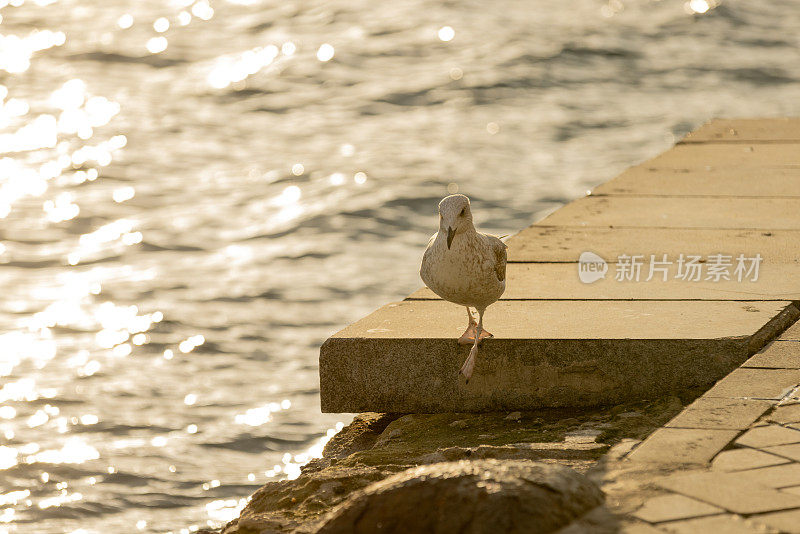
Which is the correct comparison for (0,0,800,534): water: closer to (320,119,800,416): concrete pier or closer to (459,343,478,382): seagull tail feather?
(320,119,800,416): concrete pier

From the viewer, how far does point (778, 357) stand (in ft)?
16.5

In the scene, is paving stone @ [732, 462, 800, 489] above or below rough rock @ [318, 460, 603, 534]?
below

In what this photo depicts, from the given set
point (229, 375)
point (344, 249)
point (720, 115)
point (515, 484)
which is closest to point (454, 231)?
point (515, 484)

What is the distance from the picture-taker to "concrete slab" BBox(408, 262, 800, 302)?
617cm

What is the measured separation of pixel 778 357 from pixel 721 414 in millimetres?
815

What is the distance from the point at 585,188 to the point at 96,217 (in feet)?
18.1

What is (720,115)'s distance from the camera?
1656 cm

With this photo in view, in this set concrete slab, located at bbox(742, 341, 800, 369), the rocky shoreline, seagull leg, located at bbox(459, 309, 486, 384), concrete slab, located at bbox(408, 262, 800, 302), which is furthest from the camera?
concrete slab, located at bbox(408, 262, 800, 302)

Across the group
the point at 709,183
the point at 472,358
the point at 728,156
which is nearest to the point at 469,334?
the point at 472,358

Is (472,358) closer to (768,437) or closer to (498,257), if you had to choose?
(498,257)

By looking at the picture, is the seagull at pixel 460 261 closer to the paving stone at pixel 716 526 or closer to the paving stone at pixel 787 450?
the paving stone at pixel 787 450

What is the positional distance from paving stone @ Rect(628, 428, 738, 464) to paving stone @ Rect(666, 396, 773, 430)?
61 mm

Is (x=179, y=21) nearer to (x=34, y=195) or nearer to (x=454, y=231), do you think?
(x=34, y=195)

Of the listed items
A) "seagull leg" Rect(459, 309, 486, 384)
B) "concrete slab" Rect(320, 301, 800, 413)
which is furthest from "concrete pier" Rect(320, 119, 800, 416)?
"seagull leg" Rect(459, 309, 486, 384)
